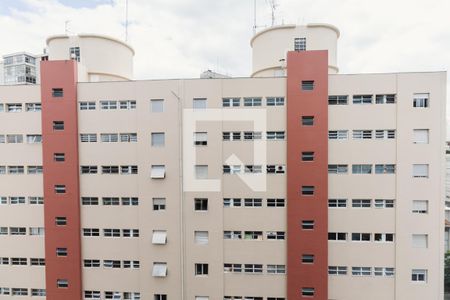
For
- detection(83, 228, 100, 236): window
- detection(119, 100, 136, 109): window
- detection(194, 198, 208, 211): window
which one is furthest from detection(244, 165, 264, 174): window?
detection(83, 228, 100, 236): window

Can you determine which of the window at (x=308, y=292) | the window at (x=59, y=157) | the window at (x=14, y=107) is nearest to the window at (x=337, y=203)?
the window at (x=308, y=292)

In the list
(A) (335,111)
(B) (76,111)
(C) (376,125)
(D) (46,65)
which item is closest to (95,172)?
(B) (76,111)

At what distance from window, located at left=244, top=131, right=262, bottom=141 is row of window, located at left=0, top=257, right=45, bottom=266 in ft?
48.6

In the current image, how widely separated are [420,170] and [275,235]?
9002 millimetres

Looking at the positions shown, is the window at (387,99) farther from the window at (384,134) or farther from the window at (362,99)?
the window at (384,134)

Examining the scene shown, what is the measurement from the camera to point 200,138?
1412 cm

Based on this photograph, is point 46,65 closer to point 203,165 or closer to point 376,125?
point 203,165

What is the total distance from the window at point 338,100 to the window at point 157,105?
9.94 metres

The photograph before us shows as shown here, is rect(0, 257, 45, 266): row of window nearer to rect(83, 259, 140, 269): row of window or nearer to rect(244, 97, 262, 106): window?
rect(83, 259, 140, 269): row of window

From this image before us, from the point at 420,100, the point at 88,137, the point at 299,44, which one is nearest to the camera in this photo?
the point at 420,100

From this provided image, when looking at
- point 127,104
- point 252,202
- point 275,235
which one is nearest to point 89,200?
point 127,104

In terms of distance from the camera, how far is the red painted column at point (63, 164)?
14.0 m

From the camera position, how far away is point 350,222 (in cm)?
1360

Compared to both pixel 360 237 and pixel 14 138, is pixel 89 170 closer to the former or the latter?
pixel 14 138
